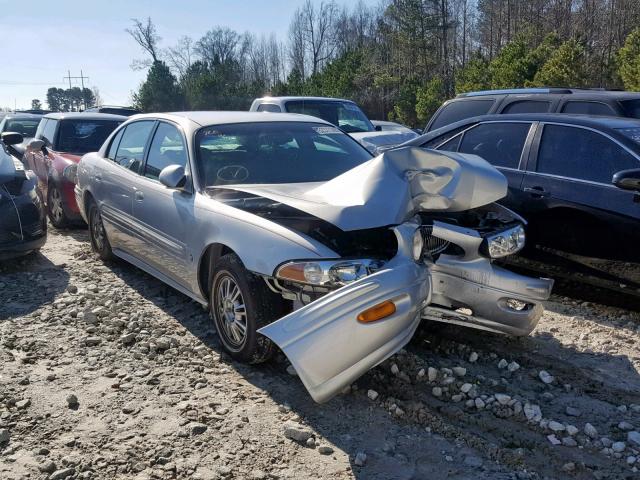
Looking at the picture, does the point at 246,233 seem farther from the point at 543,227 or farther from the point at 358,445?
the point at 543,227

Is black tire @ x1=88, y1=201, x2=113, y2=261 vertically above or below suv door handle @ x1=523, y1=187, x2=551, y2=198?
below

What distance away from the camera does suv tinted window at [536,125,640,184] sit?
4.66 meters

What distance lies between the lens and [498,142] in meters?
5.56

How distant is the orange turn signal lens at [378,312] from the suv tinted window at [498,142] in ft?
9.26

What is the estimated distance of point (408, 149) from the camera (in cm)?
355

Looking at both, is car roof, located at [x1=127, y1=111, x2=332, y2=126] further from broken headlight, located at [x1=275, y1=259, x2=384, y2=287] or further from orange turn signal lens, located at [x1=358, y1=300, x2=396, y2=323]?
orange turn signal lens, located at [x1=358, y1=300, x2=396, y2=323]

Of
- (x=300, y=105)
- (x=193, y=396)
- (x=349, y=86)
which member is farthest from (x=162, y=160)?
(x=349, y=86)

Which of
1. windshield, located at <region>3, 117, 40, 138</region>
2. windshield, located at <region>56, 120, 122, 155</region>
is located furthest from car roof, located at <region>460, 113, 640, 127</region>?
windshield, located at <region>3, 117, 40, 138</region>

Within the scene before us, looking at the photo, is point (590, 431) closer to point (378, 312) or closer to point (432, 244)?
point (378, 312)

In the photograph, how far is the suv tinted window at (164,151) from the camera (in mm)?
4754

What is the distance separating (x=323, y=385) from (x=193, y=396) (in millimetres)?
959

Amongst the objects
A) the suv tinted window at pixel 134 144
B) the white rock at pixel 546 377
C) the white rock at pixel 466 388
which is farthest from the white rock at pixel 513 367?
the suv tinted window at pixel 134 144

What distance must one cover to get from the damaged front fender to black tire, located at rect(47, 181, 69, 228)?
235 inches

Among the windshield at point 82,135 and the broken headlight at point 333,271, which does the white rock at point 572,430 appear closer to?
the broken headlight at point 333,271
